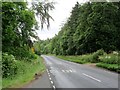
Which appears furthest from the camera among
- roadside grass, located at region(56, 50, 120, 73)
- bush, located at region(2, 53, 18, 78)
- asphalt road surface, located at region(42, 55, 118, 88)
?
roadside grass, located at region(56, 50, 120, 73)

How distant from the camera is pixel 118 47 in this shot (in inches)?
2628

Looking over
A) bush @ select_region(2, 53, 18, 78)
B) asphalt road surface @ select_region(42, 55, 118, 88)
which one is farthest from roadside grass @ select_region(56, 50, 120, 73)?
bush @ select_region(2, 53, 18, 78)

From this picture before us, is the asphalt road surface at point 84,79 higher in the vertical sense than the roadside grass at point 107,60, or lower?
lower

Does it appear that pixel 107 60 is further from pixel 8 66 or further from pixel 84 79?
pixel 8 66

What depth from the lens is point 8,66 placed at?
21172 mm

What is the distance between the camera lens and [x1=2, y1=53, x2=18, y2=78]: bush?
2063cm

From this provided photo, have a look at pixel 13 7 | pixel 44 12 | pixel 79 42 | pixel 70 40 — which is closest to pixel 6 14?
pixel 13 7

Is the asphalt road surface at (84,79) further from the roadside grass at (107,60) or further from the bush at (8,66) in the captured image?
the roadside grass at (107,60)

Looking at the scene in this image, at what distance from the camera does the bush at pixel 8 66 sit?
20.6 metres

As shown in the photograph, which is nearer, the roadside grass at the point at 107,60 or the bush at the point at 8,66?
the bush at the point at 8,66

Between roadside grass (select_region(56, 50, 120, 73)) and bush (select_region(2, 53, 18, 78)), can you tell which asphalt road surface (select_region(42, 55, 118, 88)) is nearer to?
bush (select_region(2, 53, 18, 78))

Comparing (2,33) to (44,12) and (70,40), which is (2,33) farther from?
(70,40)

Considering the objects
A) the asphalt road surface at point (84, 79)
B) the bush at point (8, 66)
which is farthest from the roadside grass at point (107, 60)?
the bush at point (8, 66)

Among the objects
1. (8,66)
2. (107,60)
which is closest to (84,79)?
(8,66)
